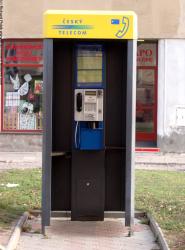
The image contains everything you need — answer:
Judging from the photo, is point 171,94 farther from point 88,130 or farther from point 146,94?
point 88,130

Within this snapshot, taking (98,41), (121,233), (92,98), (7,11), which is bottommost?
(121,233)

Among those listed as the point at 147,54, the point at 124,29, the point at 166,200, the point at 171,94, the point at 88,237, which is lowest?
the point at 88,237

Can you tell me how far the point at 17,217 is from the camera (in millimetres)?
8211

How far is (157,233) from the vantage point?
7.34 metres

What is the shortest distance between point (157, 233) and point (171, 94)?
9931 mm

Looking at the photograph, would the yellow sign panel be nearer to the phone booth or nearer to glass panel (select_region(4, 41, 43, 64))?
the phone booth

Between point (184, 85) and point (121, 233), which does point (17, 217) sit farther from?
point (184, 85)

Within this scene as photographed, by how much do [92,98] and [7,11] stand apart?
9.90 meters

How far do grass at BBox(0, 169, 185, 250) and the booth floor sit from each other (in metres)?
0.29

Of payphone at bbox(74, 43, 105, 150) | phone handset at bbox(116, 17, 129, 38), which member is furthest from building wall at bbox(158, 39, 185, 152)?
phone handset at bbox(116, 17, 129, 38)

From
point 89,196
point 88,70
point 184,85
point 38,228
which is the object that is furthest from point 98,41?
point 184,85

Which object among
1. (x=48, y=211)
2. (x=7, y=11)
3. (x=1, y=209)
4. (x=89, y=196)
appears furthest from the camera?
(x=7, y=11)

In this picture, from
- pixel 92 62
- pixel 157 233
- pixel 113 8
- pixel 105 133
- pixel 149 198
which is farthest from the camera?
pixel 113 8

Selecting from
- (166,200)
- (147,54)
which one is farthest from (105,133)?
(147,54)
